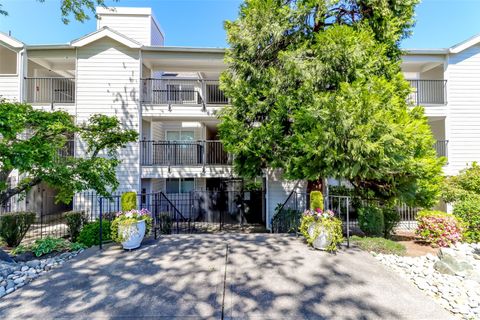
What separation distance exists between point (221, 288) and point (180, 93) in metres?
11.1

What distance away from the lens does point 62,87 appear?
525 inches

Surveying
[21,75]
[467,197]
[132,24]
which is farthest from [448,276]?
[132,24]

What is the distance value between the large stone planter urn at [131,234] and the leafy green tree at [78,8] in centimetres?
867

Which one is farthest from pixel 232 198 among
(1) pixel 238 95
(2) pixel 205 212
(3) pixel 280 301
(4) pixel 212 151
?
(3) pixel 280 301

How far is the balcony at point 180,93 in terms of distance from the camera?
1149cm

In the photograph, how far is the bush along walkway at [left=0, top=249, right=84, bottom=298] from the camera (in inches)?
180

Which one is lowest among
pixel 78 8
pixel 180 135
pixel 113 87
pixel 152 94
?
pixel 180 135

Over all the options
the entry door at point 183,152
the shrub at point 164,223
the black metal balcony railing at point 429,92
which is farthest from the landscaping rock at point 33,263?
the black metal balcony railing at point 429,92

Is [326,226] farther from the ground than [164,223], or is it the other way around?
[326,226]

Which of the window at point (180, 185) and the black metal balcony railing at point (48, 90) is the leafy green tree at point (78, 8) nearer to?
the black metal balcony railing at point (48, 90)

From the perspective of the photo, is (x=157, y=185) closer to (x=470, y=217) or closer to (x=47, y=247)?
(x=47, y=247)

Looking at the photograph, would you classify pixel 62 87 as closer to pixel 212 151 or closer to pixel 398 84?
pixel 212 151

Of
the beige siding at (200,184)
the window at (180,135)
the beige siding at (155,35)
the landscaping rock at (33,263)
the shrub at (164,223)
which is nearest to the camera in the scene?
the landscaping rock at (33,263)

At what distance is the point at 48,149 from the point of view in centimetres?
511
